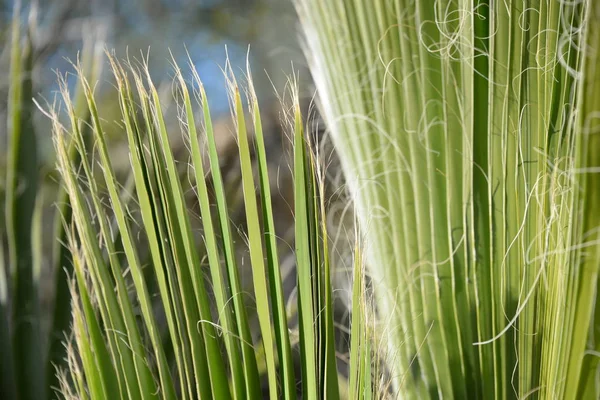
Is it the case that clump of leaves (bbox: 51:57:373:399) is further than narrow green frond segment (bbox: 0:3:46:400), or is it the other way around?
narrow green frond segment (bbox: 0:3:46:400)

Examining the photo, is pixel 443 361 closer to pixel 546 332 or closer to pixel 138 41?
pixel 546 332

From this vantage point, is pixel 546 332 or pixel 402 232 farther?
pixel 402 232

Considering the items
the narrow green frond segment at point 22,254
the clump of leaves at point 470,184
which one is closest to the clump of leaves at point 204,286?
the clump of leaves at point 470,184

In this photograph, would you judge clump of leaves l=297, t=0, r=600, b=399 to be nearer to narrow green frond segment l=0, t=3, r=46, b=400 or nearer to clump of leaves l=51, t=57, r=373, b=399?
clump of leaves l=51, t=57, r=373, b=399

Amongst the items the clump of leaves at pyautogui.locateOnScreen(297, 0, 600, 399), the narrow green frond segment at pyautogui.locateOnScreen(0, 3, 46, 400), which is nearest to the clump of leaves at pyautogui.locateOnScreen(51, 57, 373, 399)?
the clump of leaves at pyautogui.locateOnScreen(297, 0, 600, 399)

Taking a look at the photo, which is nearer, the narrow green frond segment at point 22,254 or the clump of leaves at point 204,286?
the clump of leaves at point 204,286

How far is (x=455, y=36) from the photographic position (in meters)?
0.47

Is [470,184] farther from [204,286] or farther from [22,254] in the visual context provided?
[22,254]

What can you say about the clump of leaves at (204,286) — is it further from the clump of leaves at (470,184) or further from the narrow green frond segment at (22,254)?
the narrow green frond segment at (22,254)

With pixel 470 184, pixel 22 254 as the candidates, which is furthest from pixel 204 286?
pixel 22 254

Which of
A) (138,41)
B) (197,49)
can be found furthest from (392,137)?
(138,41)

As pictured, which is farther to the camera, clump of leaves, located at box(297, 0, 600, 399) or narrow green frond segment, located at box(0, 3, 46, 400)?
narrow green frond segment, located at box(0, 3, 46, 400)

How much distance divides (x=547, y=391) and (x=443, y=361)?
0.36 feet

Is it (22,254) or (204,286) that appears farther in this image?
(22,254)
